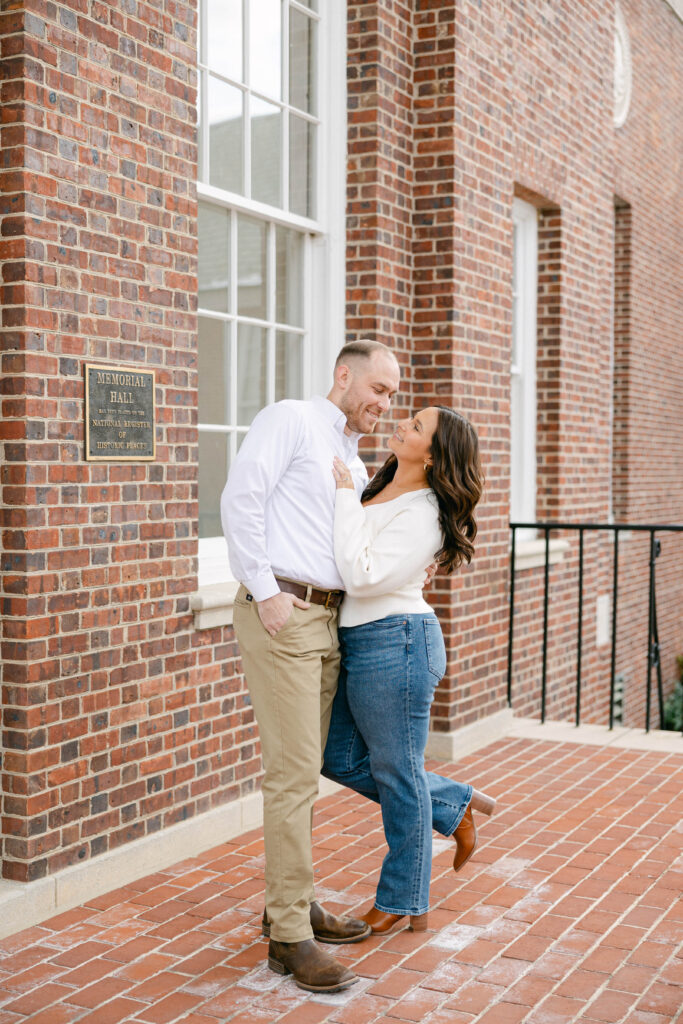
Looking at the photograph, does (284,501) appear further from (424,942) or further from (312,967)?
(424,942)

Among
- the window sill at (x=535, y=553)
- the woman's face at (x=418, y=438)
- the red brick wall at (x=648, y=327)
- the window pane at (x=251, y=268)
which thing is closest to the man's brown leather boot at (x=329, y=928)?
the woman's face at (x=418, y=438)

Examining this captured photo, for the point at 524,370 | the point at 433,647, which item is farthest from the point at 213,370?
the point at 524,370

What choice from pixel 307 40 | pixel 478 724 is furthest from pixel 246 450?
pixel 478 724

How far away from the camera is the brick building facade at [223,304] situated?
374 cm

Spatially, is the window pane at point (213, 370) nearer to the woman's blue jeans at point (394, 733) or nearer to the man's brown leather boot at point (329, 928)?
the woman's blue jeans at point (394, 733)

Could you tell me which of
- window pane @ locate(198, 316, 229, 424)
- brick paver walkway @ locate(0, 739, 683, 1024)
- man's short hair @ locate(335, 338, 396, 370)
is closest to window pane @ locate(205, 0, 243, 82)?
window pane @ locate(198, 316, 229, 424)

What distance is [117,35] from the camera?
4035mm

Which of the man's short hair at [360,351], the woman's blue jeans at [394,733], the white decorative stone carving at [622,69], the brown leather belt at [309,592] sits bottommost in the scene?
the woman's blue jeans at [394,733]

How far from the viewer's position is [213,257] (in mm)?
5008

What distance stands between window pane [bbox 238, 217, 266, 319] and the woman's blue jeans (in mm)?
2110

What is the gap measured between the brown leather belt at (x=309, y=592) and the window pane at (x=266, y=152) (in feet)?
7.87

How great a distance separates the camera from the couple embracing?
11.2 feet

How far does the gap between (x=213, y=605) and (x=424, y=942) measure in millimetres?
1505

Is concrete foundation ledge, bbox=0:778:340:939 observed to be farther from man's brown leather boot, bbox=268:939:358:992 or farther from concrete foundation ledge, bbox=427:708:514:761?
concrete foundation ledge, bbox=427:708:514:761
